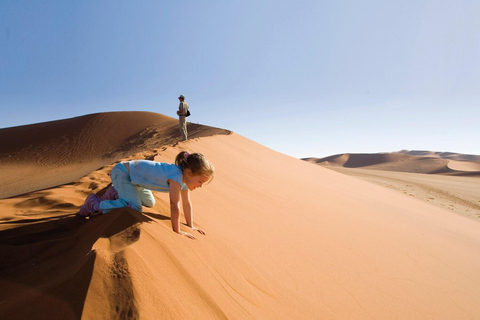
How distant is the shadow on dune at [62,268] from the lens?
1.04 m

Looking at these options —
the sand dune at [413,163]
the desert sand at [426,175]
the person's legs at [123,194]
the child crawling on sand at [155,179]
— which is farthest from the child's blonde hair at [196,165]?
the sand dune at [413,163]

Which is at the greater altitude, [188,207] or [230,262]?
[188,207]

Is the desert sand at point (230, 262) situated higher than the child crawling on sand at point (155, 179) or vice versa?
the child crawling on sand at point (155, 179)

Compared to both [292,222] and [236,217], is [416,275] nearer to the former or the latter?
[292,222]

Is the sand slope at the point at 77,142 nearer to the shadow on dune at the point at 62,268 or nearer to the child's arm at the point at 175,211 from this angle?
the child's arm at the point at 175,211

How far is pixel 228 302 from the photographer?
1432mm

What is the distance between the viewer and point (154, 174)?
81.3 inches

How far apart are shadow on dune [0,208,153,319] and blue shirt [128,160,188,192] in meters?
0.30

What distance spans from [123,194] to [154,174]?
0.99 feet

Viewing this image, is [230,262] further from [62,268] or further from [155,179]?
[62,268]

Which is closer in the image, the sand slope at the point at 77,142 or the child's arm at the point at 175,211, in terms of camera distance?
the child's arm at the point at 175,211

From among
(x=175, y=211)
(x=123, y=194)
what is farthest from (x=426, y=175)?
(x=123, y=194)

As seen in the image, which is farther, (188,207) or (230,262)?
(188,207)

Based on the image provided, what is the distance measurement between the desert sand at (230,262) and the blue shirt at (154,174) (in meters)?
0.27
